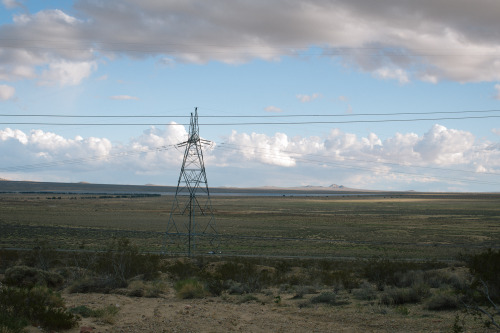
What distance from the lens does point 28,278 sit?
72.0 feet

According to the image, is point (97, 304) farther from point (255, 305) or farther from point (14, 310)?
point (255, 305)

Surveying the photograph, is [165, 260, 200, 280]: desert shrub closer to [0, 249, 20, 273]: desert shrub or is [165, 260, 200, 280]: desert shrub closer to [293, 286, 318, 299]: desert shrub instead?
[293, 286, 318, 299]: desert shrub

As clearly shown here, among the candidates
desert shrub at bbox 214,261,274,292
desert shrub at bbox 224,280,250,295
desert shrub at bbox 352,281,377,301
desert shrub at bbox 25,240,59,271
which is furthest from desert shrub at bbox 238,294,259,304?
desert shrub at bbox 25,240,59,271

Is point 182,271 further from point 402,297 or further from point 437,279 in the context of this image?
point 437,279

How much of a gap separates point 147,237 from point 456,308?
49.4m

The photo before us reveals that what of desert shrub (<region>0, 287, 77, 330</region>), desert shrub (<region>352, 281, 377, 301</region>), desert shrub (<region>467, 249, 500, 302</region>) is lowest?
desert shrub (<region>352, 281, 377, 301</region>)

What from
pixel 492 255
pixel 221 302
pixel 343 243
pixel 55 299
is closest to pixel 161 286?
pixel 221 302

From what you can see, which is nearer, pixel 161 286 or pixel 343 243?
pixel 161 286

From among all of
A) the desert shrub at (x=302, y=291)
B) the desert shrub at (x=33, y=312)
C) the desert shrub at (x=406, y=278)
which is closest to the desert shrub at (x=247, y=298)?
the desert shrub at (x=302, y=291)

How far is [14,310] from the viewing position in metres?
13.9

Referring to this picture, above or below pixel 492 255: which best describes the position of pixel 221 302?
below

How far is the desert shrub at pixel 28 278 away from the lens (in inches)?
846

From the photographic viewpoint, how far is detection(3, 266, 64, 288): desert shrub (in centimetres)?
2148

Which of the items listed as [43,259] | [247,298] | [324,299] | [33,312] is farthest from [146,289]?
[43,259]
